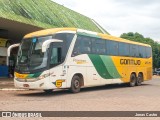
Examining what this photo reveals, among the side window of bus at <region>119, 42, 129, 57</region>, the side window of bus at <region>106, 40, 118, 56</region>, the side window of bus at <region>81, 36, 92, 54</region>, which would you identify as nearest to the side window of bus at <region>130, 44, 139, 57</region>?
the side window of bus at <region>119, 42, 129, 57</region>

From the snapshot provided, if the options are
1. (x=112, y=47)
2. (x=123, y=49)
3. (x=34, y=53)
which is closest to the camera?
(x=34, y=53)

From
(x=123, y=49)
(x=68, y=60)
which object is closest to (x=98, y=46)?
(x=68, y=60)

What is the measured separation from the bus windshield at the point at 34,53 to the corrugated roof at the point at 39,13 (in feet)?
15.8

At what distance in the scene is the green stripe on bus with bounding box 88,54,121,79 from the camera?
19898 millimetres

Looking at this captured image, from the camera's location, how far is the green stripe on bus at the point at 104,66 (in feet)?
65.3

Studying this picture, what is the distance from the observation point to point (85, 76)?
1894 centimetres

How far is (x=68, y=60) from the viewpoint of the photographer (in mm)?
17375

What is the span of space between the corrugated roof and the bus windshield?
15.8ft

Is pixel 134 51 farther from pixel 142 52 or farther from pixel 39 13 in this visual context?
pixel 39 13

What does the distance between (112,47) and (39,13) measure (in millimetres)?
7875

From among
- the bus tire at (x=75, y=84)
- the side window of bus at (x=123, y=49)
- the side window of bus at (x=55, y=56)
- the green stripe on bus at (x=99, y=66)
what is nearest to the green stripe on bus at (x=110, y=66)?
the green stripe on bus at (x=99, y=66)

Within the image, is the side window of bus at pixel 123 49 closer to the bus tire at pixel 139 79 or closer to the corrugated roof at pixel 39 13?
the bus tire at pixel 139 79

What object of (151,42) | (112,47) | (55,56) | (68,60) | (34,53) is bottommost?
(68,60)

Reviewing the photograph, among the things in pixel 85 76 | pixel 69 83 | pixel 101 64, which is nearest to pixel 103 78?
pixel 101 64
